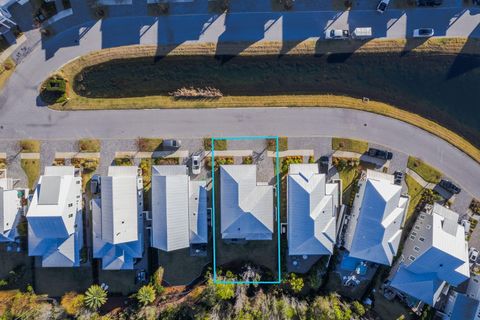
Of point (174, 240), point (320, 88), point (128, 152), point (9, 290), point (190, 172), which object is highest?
point (320, 88)

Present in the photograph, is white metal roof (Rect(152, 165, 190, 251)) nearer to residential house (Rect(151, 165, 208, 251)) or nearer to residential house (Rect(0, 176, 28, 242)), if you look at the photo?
residential house (Rect(151, 165, 208, 251))

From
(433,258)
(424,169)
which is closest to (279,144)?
(424,169)

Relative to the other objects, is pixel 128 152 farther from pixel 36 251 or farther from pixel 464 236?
pixel 464 236

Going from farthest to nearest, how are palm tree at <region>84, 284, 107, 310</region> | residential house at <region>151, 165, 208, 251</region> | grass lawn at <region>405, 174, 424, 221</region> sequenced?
grass lawn at <region>405, 174, 424, 221</region>, palm tree at <region>84, 284, 107, 310</region>, residential house at <region>151, 165, 208, 251</region>

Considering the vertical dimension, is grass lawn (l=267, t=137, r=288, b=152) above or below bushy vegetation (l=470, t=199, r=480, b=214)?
above

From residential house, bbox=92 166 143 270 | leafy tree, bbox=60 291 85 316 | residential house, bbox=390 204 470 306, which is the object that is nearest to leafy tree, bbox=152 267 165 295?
residential house, bbox=92 166 143 270

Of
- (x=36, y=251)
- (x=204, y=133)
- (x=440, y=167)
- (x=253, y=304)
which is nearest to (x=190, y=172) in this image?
(x=204, y=133)
